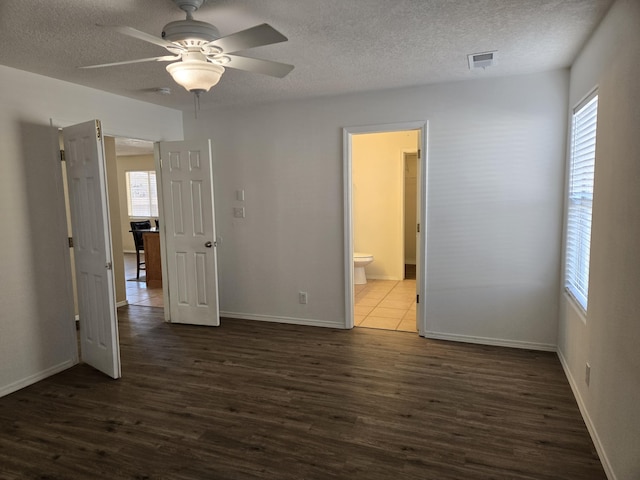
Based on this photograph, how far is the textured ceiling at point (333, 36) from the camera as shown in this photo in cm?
220

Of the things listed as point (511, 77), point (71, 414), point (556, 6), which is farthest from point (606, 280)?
point (71, 414)

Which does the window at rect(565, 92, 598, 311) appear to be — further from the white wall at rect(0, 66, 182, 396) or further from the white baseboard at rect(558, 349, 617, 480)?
the white wall at rect(0, 66, 182, 396)

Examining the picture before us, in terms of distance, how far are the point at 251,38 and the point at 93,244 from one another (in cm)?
233

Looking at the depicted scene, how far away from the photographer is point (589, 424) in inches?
100.0

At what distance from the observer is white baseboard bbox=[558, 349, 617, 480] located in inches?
84.6

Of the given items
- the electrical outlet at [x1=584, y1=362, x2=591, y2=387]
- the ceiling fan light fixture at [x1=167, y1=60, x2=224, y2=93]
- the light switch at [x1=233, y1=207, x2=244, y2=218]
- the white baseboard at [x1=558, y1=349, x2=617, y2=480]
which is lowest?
the white baseboard at [x1=558, y1=349, x2=617, y2=480]

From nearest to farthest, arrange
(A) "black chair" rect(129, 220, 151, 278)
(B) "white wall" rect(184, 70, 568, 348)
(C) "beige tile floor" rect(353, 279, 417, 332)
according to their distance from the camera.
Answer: (B) "white wall" rect(184, 70, 568, 348) → (C) "beige tile floor" rect(353, 279, 417, 332) → (A) "black chair" rect(129, 220, 151, 278)

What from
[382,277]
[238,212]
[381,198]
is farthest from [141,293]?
[381,198]

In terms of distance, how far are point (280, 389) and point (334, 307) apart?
1.51 m

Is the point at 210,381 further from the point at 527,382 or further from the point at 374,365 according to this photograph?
the point at 527,382

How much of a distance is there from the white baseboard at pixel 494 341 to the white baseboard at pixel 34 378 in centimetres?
320

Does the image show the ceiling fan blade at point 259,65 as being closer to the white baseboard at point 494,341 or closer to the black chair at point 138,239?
the white baseboard at point 494,341

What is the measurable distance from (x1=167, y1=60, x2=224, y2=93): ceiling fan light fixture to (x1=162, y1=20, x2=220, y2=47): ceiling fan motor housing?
0.11 m

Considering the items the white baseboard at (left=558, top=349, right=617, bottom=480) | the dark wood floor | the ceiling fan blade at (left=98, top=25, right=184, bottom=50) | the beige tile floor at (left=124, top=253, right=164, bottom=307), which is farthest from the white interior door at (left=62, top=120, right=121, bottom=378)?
the white baseboard at (left=558, top=349, right=617, bottom=480)
